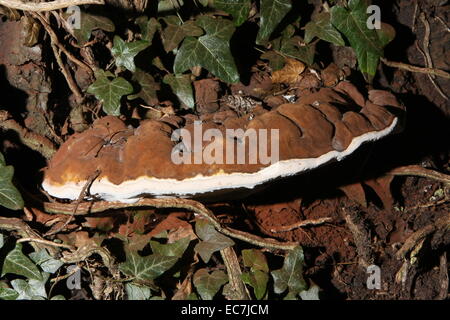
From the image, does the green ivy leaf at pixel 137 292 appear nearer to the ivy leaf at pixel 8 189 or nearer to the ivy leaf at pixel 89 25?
the ivy leaf at pixel 8 189

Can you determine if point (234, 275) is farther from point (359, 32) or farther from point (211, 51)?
point (359, 32)

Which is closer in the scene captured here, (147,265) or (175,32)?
(147,265)

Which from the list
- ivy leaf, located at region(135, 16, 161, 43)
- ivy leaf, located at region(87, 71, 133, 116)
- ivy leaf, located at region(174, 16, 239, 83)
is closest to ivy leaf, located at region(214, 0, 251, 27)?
ivy leaf, located at region(174, 16, 239, 83)

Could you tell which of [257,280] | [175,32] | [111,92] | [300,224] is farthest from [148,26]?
[257,280]

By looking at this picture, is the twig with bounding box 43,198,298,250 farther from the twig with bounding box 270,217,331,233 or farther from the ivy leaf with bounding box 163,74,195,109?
the ivy leaf with bounding box 163,74,195,109

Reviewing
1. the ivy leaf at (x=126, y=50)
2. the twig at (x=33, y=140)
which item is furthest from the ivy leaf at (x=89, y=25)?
the twig at (x=33, y=140)

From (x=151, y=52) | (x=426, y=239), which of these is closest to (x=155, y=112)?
(x=151, y=52)

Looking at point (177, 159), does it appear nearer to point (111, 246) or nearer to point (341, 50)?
point (111, 246)

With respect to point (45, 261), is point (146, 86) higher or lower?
higher
